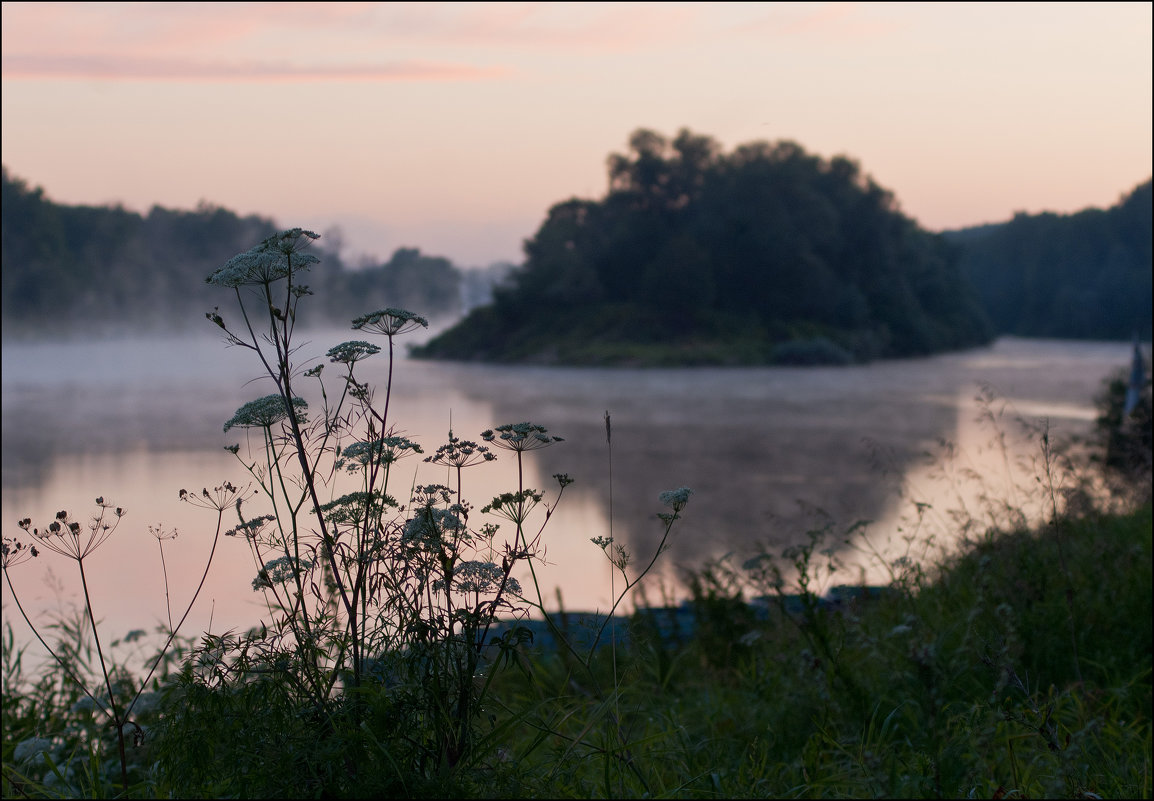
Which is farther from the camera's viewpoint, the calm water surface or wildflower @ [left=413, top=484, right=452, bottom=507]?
the calm water surface

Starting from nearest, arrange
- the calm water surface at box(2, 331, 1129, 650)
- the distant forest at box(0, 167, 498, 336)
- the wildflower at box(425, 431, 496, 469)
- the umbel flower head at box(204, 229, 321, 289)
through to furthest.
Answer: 1. the umbel flower head at box(204, 229, 321, 289)
2. the wildflower at box(425, 431, 496, 469)
3. the calm water surface at box(2, 331, 1129, 650)
4. the distant forest at box(0, 167, 498, 336)

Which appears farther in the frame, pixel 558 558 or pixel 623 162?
pixel 623 162

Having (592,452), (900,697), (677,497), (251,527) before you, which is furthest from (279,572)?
(592,452)

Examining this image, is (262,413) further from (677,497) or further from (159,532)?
(677,497)

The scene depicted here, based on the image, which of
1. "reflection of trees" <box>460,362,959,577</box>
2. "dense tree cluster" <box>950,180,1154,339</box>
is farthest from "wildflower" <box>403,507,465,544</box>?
"dense tree cluster" <box>950,180,1154,339</box>

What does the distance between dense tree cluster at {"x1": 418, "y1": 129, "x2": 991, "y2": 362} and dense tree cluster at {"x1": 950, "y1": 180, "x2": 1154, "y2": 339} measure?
17.6 metres

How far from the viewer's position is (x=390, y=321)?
1736mm

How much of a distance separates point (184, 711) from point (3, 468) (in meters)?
12.2

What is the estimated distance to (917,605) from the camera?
14.8ft

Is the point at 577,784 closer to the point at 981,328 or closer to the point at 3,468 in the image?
the point at 3,468

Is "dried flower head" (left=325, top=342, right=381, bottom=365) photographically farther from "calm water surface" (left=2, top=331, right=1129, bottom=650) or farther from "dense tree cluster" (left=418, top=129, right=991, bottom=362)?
"dense tree cluster" (left=418, top=129, right=991, bottom=362)

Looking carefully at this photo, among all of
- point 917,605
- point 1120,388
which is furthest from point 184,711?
point 1120,388

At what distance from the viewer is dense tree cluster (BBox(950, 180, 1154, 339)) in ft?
209

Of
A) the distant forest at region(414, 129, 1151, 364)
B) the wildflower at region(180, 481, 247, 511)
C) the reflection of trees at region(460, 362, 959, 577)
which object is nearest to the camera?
the wildflower at region(180, 481, 247, 511)
